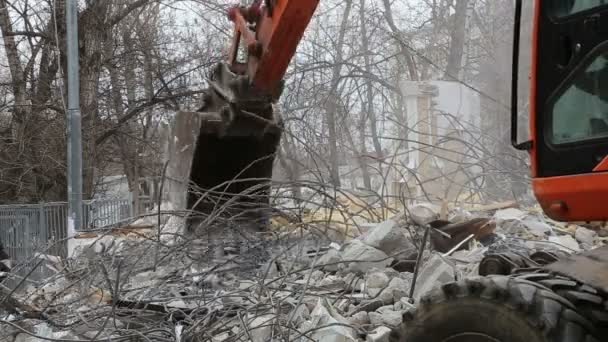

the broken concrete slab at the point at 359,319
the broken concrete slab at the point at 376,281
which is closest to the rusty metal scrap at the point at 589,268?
the broken concrete slab at the point at 359,319

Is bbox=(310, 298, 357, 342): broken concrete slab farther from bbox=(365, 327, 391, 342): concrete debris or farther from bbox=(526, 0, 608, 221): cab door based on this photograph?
bbox=(526, 0, 608, 221): cab door

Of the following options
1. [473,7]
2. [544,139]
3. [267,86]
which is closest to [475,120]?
[473,7]

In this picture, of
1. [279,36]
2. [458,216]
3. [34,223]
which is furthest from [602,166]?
[34,223]

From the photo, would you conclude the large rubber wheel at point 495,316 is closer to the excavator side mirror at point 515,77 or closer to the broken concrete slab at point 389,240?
the excavator side mirror at point 515,77

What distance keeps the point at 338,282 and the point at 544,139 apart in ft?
9.06

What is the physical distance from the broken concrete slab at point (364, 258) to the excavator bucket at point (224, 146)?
4.43 ft

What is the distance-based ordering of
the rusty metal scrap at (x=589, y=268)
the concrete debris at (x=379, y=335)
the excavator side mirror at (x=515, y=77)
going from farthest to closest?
the concrete debris at (x=379, y=335)
the excavator side mirror at (x=515, y=77)
the rusty metal scrap at (x=589, y=268)

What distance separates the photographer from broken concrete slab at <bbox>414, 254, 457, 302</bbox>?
4.60 metres

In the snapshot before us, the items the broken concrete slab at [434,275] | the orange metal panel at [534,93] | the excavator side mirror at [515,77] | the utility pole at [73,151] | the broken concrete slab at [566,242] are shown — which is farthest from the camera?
the utility pole at [73,151]

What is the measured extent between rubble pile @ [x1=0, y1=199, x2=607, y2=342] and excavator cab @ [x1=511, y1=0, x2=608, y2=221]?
909mm

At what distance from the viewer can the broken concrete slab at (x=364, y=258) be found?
5754mm

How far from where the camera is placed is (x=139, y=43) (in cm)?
1722

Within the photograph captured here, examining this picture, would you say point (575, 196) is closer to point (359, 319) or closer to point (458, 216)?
point (359, 319)

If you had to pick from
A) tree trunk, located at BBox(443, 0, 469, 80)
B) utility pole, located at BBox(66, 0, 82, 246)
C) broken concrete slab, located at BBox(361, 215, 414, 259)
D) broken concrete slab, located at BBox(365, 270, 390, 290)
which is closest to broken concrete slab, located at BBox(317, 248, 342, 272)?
broken concrete slab, located at BBox(361, 215, 414, 259)
